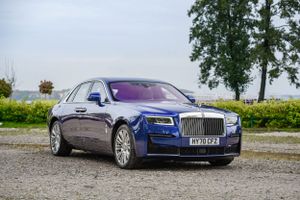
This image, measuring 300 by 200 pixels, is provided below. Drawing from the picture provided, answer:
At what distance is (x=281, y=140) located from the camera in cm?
1948

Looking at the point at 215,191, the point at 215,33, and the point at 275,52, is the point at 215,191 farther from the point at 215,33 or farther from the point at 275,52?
the point at 215,33

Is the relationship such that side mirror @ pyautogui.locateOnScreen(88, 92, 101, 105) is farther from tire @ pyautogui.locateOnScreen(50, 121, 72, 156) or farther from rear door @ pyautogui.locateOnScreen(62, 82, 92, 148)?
tire @ pyautogui.locateOnScreen(50, 121, 72, 156)

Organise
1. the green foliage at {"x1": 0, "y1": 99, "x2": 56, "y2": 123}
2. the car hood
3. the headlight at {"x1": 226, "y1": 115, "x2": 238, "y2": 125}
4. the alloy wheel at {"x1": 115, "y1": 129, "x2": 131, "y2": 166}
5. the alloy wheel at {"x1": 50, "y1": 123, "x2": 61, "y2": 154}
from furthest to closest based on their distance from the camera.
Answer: the green foliage at {"x1": 0, "y1": 99, "x2": 56, "y2": 123} → the alloy wheel at {"x1": 50, "y1": 123, "x2": 61, "y2": 154} → the headlight at {"x1": 226, "y1": 115, "x2": 238, "y2": 125} → the alloy wheel at {"x1": 115, "y1": 129, "x2": 131, "y2": 166} → the car hood

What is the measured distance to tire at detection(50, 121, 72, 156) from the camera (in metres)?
13.5

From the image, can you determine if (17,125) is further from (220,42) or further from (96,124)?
(220,42)

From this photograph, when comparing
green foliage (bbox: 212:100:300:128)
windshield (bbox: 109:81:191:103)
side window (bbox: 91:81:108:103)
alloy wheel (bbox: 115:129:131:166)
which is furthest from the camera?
green foliage (bbox: 212:100:300:128)

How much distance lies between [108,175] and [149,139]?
0.96 m

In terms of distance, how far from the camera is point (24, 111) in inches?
1283

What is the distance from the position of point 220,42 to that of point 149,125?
48.3 meters

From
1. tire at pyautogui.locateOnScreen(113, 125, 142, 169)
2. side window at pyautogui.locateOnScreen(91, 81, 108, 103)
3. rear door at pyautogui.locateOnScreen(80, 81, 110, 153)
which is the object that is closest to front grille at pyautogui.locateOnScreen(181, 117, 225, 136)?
tire at pyautogui.locateOnScreen(113, 125, 142, 169)

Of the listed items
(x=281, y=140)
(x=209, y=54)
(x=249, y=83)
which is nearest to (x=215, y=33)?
(x=209, y=54)

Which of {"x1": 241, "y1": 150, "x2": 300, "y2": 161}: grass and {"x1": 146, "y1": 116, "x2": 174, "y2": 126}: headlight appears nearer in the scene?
{"x1": 146, "y1": 116, "x2": 174, "y2": 126}: headlight

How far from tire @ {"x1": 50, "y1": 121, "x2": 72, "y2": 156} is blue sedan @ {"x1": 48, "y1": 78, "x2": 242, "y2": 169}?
655 millimetres

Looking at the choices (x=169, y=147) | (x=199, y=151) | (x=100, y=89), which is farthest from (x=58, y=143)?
(x=199, y=151)
